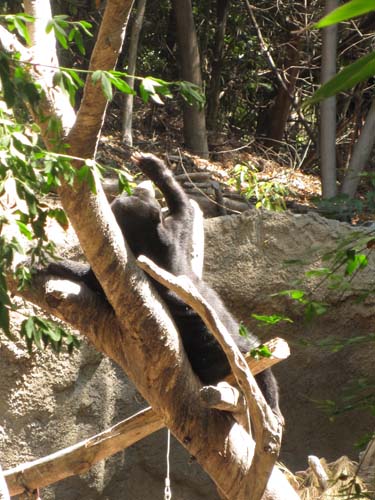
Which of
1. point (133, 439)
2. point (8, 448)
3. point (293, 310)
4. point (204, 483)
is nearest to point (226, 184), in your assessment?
point (293, 310)

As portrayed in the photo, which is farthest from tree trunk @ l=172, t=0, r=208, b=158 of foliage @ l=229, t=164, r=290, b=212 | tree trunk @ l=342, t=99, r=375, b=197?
tree trunk @ l=342, t=99, r=375, b=197

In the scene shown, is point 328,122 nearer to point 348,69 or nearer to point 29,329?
point 29,329

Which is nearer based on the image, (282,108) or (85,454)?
(85,454)

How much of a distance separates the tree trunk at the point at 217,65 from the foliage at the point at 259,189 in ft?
7.50

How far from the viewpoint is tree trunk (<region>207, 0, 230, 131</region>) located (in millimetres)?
9188

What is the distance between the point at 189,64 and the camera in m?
8.34

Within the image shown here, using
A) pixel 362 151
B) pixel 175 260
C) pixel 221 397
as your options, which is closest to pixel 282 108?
pixel 362 151

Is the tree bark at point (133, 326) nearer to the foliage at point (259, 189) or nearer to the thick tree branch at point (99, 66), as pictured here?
the thick tree branch at point (99, 66)

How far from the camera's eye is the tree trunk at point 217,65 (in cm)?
919

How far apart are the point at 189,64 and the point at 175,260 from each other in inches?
179

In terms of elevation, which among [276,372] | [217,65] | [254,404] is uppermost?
[217,65]

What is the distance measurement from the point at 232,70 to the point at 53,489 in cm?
597

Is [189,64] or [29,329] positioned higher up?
A: [189,64]

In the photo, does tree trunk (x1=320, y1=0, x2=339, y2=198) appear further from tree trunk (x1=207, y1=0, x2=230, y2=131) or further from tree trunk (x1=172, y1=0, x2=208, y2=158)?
tree trunk (x1=207, y1=0, x2=230, y2=131)
